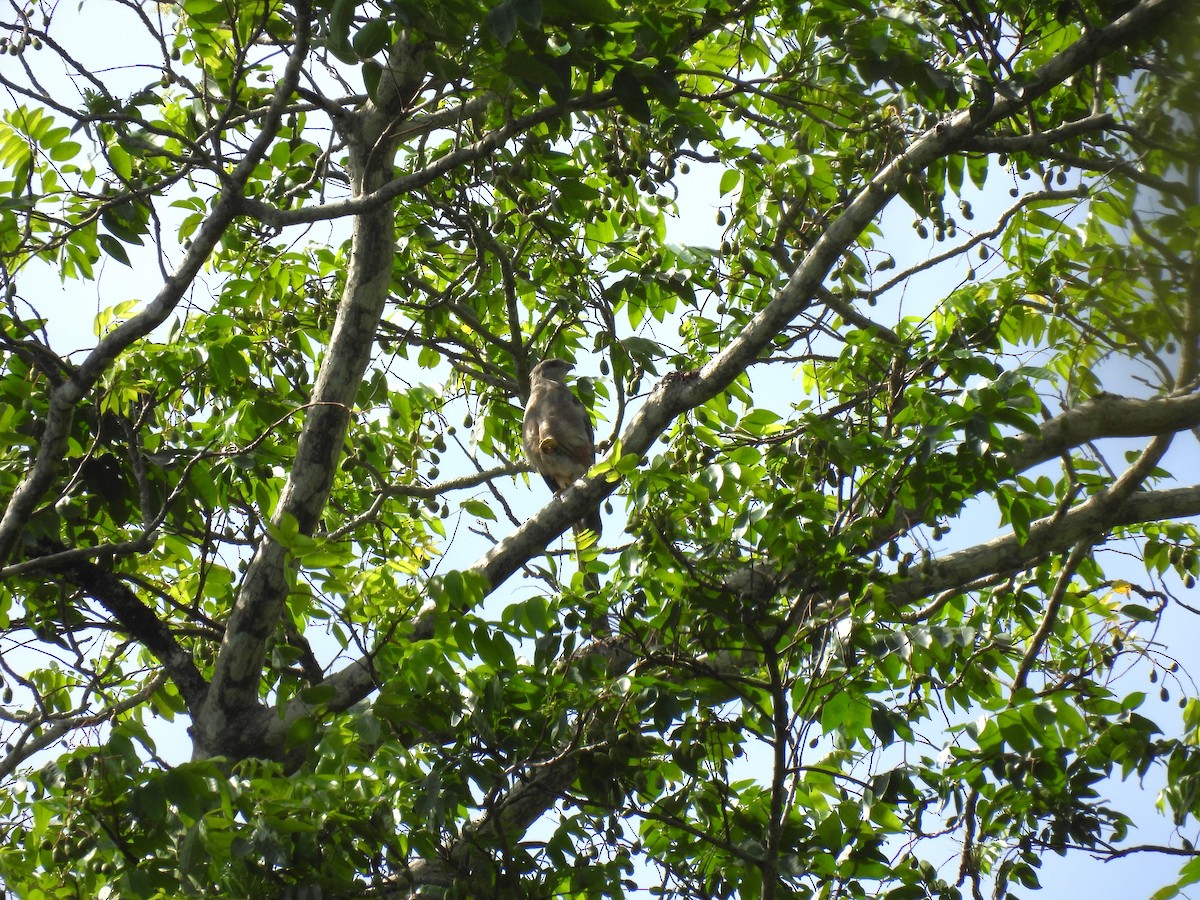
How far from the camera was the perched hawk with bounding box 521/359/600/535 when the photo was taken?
6039 millimetres

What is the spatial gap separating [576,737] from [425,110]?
2690mm

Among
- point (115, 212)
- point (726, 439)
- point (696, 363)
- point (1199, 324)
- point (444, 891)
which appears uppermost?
point (115, 212)

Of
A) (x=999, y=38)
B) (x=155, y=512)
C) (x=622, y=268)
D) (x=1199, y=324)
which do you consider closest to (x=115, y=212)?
(x=155, y=512)

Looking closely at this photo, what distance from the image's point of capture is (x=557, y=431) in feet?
20.7

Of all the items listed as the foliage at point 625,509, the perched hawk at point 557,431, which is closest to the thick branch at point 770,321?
the foliage at point 625,509

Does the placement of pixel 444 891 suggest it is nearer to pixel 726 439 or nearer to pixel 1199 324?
pixel 726 439

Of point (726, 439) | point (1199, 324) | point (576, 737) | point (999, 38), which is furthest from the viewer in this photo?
point (726, 439)

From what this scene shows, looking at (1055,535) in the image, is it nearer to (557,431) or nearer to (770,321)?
(770,321)

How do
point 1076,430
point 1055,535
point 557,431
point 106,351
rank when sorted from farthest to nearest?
point 557,431 < point 1055,535 < point 1076,430 < point 106,351

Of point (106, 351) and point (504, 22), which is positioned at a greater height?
point (106, 351)

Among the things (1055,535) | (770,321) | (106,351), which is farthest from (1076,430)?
(106,351)

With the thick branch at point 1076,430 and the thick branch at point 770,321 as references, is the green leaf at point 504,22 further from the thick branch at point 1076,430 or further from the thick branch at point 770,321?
the thick branch at point 1076,430

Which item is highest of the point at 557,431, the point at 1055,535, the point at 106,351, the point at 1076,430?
the point at 557,431

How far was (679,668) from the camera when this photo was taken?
124 inches
